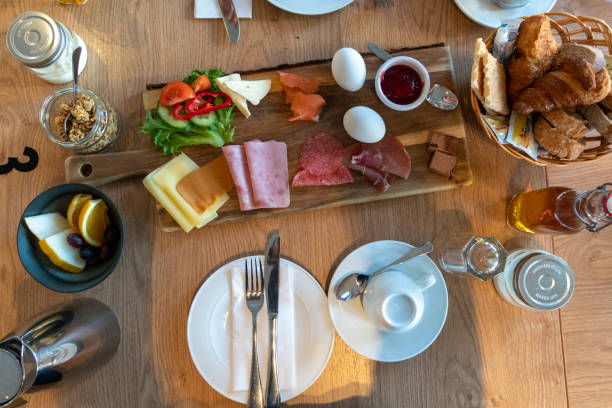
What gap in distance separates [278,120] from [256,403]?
31.3 inches

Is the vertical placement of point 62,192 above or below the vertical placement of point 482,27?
below

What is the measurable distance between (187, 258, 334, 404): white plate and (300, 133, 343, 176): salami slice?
0.28m

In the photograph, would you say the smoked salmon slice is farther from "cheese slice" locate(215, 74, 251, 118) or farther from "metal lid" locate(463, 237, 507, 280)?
"metal lid" locate(463, 237, 507, 280)

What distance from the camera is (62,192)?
97 centimetres

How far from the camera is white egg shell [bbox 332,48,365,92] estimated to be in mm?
1041

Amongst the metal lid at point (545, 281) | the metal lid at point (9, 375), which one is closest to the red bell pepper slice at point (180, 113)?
the metal lid at point (9, 375)

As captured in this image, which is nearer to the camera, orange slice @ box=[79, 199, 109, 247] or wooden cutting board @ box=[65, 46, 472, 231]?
orange slice @ box=[79, 199, 109, 247]

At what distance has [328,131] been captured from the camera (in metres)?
1.15

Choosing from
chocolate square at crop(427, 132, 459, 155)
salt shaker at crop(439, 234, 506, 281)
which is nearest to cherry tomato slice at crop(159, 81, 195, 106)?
chocolate square at crop(427, 132, 459, 155)

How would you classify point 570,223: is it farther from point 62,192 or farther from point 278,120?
point 62,192

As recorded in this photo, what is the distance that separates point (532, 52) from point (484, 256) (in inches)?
21.0

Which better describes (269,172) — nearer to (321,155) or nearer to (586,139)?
(321,155)

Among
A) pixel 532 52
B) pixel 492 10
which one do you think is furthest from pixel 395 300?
pixel 492 10

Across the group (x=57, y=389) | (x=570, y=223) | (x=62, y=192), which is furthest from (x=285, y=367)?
(x=570, y=223)
